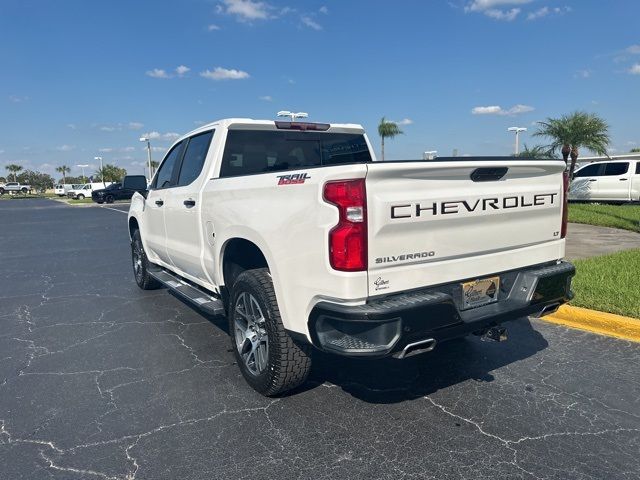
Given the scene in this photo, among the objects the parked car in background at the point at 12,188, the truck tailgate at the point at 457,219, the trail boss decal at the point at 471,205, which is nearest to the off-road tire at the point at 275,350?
the truck tailgate at the point at 457,219

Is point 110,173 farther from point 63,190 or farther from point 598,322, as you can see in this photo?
point 598,322

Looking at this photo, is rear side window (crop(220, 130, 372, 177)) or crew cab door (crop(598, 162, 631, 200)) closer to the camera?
rear side window (crop(220, 130, 372, 177))

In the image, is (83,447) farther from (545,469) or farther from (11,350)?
(545,469)

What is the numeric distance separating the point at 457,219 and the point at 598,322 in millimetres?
2657

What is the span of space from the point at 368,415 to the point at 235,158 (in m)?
2.52

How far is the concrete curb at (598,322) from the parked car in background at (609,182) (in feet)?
53.3

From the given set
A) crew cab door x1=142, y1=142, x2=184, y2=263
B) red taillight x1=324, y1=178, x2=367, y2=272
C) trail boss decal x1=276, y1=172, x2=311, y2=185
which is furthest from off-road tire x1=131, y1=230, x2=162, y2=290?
red taillight x1=324, y1=178, x2=367, y2=272

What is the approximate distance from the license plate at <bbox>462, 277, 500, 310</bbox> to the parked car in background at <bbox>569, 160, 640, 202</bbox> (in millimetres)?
18362

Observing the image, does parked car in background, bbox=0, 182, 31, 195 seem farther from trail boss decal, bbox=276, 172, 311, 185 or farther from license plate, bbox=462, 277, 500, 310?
license plate, bbox=462, 277, 500, 310

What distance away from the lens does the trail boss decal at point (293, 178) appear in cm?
284

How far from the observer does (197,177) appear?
178 inches

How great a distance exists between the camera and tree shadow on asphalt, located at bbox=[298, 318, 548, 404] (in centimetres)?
356

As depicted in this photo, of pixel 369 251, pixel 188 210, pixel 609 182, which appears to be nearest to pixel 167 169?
pixel 188 210

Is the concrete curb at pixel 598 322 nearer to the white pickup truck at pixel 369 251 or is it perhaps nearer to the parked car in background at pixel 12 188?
the white pickup truck at pixel 369 251
